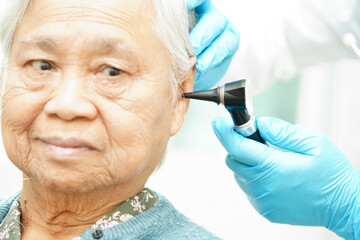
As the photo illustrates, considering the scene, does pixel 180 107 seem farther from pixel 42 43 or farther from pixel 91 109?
pixel 42 43

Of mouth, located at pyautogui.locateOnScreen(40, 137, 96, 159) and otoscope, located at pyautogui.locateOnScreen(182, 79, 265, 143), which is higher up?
otoscope, located at pyautogui.locateOnScreen(182, 79, 265, 143)

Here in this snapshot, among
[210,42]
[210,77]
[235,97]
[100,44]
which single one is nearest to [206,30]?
[210,42]

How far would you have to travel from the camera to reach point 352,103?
3082 mm

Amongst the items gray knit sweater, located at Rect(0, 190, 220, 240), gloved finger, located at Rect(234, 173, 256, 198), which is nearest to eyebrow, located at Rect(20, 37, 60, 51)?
gray knit sweater, located at Rect(0, 190, 220, 240)

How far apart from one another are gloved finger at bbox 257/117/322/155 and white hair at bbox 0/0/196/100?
0.98ft

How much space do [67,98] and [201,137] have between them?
270cm

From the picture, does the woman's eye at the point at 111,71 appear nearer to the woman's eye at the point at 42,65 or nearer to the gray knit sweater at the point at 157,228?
the woman's eye at the point at 42,65

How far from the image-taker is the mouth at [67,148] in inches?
48.4

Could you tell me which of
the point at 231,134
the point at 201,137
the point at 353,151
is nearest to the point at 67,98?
the point at 231,134

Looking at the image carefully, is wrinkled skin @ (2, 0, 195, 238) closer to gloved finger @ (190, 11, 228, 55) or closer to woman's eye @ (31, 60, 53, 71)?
woman's eye @ (31, 60, 53, 71)

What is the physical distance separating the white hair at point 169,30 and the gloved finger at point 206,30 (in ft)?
0.16

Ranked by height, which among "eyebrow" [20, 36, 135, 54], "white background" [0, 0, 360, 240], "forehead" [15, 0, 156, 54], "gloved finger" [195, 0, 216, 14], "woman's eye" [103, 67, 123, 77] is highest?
"gloved finger" [195, 0, 216, 14]

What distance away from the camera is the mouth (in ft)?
4.03

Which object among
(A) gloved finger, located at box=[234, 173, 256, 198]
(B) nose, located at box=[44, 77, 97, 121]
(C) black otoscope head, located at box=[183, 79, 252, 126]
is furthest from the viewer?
(A) gloved finger, located at box=[234, 173, 256, 198]
